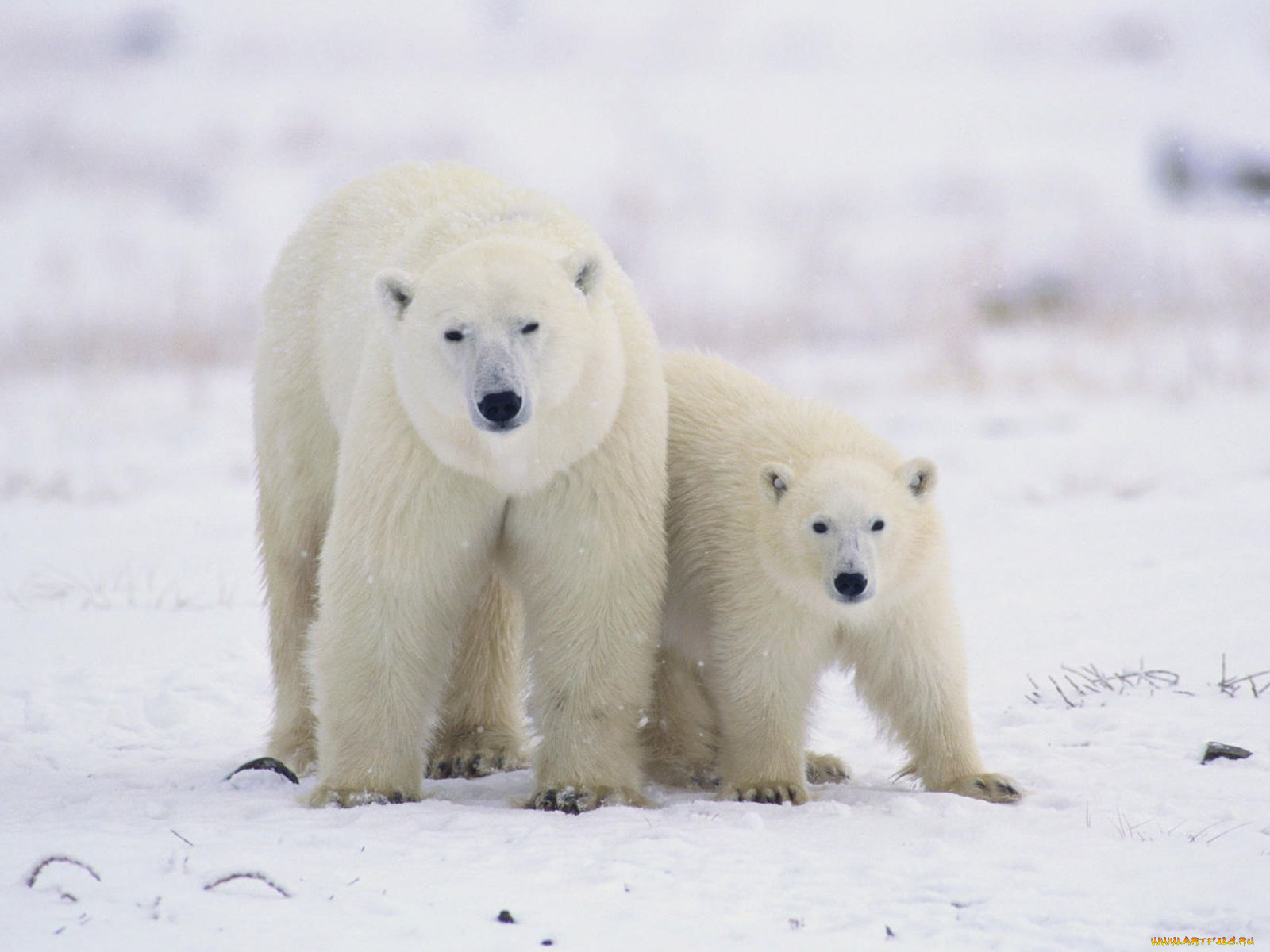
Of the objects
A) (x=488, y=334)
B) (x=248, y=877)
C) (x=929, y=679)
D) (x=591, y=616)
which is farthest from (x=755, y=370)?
(x=248, y=877)

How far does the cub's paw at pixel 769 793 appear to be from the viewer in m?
4.27

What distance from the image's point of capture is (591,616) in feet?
13.8

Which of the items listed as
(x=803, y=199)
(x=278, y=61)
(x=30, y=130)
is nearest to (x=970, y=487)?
(x=803, y=199)

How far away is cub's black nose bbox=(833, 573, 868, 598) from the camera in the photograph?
4.17m

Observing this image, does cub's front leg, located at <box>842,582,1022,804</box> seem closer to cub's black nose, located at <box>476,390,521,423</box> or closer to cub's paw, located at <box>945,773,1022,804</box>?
cub's paw, located at <box>945,773,1022,804</box>

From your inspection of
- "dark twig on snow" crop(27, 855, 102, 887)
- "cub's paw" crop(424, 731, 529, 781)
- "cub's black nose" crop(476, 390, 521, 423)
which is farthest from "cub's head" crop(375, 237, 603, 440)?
"cub's paw" crop(424, 731, 529, 781)

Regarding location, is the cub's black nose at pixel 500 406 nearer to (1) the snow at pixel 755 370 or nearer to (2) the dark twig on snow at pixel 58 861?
(1) the snow at pixel 755 370

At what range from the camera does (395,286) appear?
4078 mm

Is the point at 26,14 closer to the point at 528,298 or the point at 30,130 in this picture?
the point at 30,130

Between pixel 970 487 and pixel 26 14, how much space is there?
2325 centimetres

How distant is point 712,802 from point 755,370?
8.58 meters

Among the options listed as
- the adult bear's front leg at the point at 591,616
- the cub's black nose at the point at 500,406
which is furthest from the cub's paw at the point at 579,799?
the cub's black nose at the point at 500,406

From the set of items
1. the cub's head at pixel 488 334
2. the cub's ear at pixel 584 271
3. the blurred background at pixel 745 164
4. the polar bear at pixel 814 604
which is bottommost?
the polar bear at pixel 814 604

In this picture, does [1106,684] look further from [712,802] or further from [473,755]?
[473,755]
